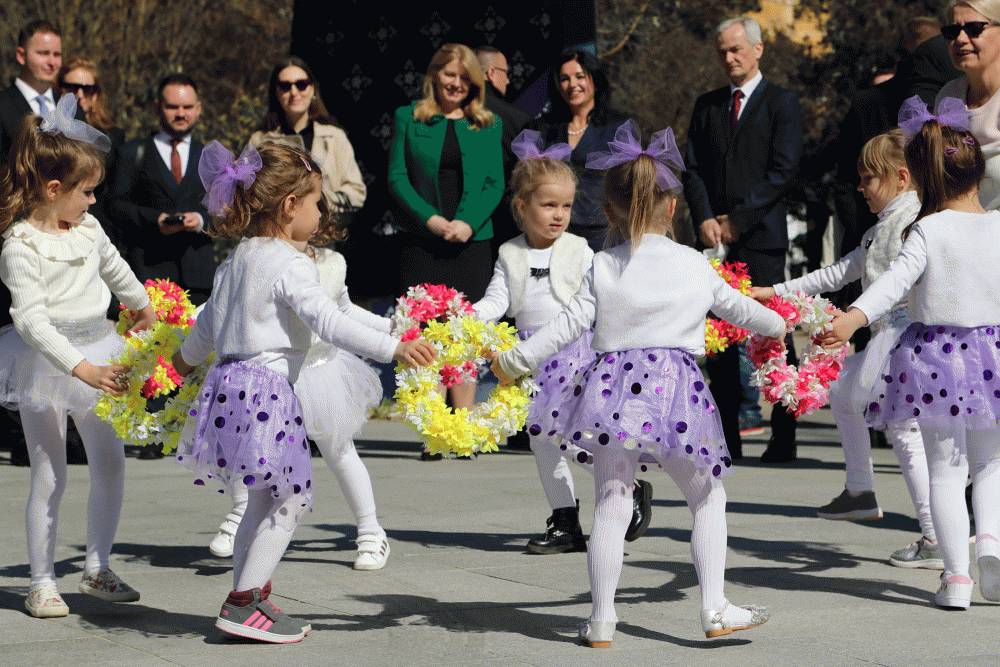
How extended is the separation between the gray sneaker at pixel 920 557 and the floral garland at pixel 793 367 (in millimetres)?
859

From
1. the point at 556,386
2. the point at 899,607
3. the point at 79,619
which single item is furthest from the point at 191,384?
the point at 899,607

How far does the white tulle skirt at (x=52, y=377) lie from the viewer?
19.8 feet

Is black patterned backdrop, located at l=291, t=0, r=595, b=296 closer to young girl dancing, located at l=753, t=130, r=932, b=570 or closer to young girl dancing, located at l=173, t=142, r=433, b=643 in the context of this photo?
young girl dancing, located at l=753, t=130, r=932, b=570

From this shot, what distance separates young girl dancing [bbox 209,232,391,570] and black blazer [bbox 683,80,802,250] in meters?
3.70

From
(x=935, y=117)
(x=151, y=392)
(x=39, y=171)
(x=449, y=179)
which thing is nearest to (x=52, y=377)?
(x=151, y=392)

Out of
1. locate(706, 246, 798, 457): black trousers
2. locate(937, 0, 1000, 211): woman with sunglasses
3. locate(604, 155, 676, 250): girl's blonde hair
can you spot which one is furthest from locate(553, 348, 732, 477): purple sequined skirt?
locate(706, 246, 798, 457): black trousers

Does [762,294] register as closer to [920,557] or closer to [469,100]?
[920,557]

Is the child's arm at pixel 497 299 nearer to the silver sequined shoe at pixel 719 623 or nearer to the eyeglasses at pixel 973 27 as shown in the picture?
the silver sequined shoe at pixel 719 623

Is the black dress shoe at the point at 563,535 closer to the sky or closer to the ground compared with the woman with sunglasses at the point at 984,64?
closer to the ground

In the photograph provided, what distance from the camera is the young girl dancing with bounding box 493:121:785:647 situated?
530cm

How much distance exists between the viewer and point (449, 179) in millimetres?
10258

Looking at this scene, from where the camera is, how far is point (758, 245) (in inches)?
394

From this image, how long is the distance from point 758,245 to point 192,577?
4787 millimetres

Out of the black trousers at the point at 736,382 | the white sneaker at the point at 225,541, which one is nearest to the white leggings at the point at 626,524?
the white sneaker at the point at 225,541
